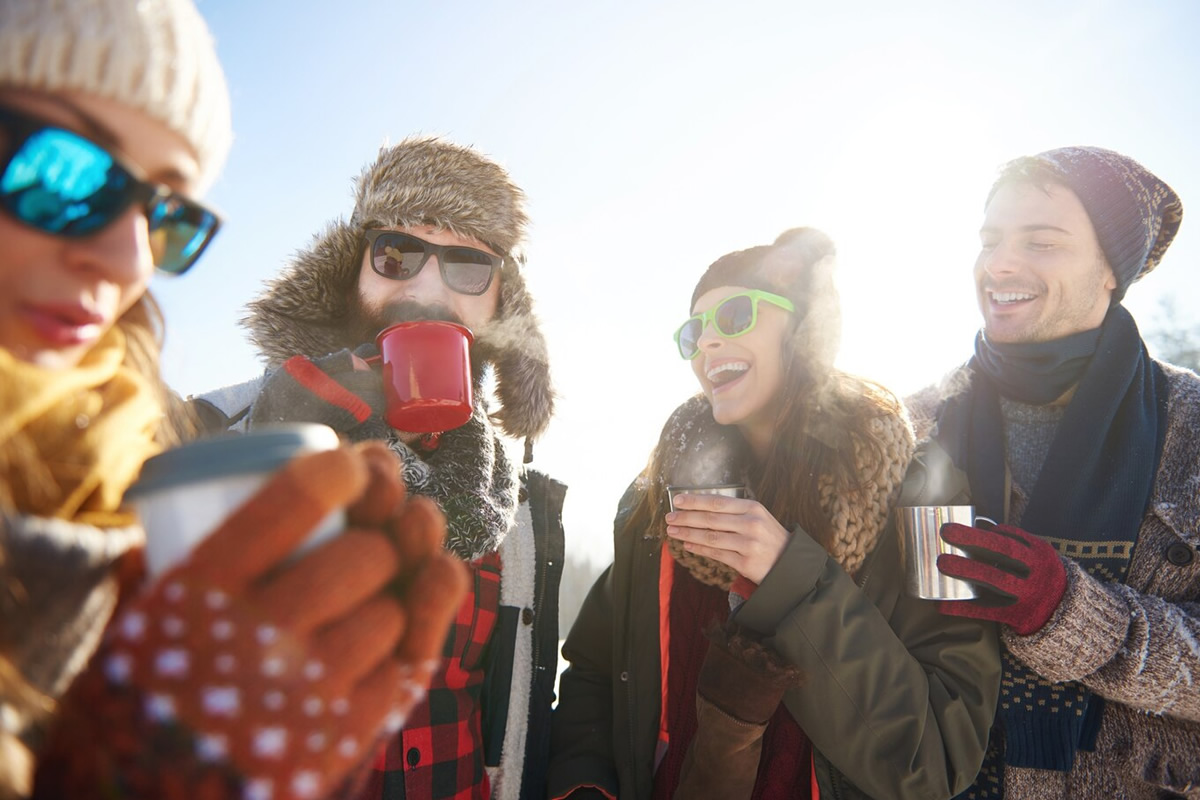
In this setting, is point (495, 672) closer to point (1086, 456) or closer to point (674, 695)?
point (674, 695)

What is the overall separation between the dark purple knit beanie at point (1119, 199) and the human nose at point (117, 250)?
3353mm

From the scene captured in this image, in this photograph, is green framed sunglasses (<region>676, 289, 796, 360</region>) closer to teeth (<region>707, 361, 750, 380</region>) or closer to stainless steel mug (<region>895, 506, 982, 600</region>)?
teeth (<region>707, 361, 750, 380</region>)

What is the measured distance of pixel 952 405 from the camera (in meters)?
2.97

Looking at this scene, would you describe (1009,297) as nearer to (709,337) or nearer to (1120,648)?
(709,337)

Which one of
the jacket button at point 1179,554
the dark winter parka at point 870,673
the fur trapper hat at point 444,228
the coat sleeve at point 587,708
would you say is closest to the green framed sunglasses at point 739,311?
the dark winter parka at point 870,673

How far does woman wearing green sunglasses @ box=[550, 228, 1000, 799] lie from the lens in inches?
76.4

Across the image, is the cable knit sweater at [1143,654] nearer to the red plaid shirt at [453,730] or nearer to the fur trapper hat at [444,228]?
the red plaid shirt at [453,730]

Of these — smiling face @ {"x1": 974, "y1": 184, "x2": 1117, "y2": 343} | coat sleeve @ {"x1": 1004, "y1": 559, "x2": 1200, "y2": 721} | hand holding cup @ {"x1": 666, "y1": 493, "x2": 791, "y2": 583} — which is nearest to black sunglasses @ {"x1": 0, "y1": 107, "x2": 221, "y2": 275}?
hand holding cup @ {"x1": 666, "y1": 493, "x2": 791, "y2": 583}

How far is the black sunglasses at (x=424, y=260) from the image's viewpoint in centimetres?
262

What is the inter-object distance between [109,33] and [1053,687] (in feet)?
9.79

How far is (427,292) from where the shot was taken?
258 centimetres

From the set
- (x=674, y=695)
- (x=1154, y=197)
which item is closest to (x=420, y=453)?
(x=674, y=695)

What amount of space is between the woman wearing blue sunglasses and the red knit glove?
173 cm

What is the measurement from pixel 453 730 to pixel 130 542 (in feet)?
5.37
